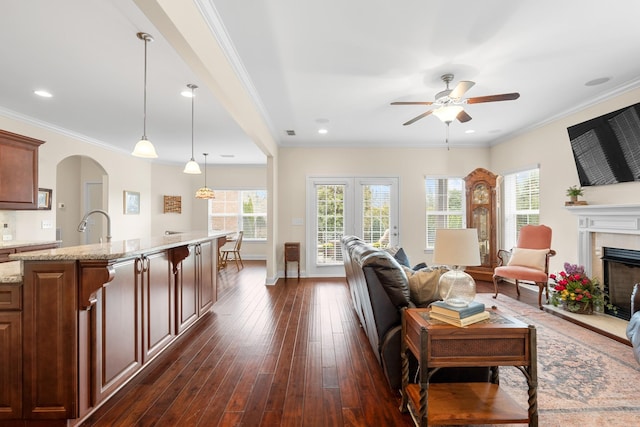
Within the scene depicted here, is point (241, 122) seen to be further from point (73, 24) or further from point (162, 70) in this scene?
point (73, 24)

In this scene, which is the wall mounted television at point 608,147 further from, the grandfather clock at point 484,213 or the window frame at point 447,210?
the window frame at point 447,210

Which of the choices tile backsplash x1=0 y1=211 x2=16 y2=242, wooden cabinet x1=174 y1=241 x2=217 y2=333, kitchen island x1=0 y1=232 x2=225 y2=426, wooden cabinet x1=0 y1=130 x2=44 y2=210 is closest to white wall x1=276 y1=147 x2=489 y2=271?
wooden cabinet x1=174 y1=241 x2=217 y2=333

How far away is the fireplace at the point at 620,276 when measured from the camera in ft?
11.9

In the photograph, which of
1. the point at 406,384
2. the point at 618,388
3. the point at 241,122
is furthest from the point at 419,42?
the point at 618,388

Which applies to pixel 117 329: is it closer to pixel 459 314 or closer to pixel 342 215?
pixel 459 314

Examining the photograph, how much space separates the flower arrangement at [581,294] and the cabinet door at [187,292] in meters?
4.37

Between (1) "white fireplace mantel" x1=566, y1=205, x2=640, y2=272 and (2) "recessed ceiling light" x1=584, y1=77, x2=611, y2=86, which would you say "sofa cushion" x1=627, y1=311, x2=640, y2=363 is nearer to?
(1) "white fireplace mantel" x1=566, y1=205, x2=640, y2=272

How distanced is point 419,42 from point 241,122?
78.1 inches

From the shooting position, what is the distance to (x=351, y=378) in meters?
2.46

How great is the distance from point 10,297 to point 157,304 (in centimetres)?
99

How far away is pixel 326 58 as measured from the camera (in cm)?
308

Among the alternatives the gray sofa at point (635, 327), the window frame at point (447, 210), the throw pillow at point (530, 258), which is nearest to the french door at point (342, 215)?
the window frame at point (447, 210)

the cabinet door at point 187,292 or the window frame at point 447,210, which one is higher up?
the window frame at point 447,210

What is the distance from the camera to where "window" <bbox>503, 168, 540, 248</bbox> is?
5.36 meters
